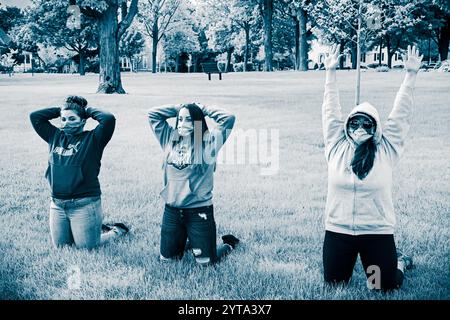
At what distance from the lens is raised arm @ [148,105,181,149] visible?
4.89 m

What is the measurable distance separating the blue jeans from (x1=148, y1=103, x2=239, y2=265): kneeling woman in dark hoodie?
852 mm

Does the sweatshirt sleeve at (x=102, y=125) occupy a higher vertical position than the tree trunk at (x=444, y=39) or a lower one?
lower

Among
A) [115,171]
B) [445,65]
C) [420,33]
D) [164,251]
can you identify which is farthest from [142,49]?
[164,251]

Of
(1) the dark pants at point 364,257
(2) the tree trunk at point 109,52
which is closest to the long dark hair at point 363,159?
(1) the dark pants at point 364,257

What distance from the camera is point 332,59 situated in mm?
4625

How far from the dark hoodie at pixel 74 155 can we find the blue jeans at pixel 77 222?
0.08 metres

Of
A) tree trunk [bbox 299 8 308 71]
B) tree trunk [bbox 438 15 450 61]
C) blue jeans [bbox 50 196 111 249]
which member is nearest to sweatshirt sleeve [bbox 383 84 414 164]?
blue jeans [bbox 50 196 111 249]

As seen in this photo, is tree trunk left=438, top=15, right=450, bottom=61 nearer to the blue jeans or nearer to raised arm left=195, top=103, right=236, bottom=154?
raised arm left=195, top=103, right=236, bottom=154

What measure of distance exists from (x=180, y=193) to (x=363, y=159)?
1.72 metres

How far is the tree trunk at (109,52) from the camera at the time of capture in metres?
23.3

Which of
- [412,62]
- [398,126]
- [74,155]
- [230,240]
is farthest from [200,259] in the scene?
[412,62]

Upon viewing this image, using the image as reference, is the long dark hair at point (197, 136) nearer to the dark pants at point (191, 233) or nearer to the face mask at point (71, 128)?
the dark pants at point (191, 233)

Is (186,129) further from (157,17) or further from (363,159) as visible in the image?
(157,17)
